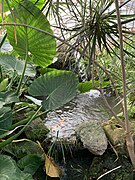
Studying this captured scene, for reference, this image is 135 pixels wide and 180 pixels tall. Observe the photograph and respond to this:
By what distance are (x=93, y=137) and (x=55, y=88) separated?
469 millimetres

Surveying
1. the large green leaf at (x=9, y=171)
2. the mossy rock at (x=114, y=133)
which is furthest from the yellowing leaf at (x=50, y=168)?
the mossy rock at (x=114, y=133)

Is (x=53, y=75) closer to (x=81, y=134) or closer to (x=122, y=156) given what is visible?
(x=81, y=134)

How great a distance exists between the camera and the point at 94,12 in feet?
5.14

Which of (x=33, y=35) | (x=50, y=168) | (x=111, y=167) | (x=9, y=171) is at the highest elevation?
(x=33, y=35)

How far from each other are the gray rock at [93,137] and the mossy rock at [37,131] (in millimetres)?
229

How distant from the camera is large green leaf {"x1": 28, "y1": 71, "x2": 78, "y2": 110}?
1.81 meters

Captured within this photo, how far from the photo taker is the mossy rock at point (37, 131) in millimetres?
2258

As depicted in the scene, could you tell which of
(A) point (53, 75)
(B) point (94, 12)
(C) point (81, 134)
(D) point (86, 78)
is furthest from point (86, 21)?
(D) point (86, 78)

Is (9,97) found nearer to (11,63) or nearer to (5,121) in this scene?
(5,121)

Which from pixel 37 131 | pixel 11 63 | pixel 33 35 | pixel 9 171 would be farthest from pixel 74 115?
pixel 9 171

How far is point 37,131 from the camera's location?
2.28 meters

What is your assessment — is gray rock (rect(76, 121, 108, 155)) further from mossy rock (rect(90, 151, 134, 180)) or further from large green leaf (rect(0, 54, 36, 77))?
large green leaf (rect(0, 54, 36, 77))

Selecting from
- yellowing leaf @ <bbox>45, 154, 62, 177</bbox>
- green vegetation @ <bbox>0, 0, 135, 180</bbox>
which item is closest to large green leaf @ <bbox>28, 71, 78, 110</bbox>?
green vegetation @ <bbox>0, 0, 135, 180</bbox>

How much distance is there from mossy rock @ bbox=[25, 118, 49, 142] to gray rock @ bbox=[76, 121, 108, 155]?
0.75ft
